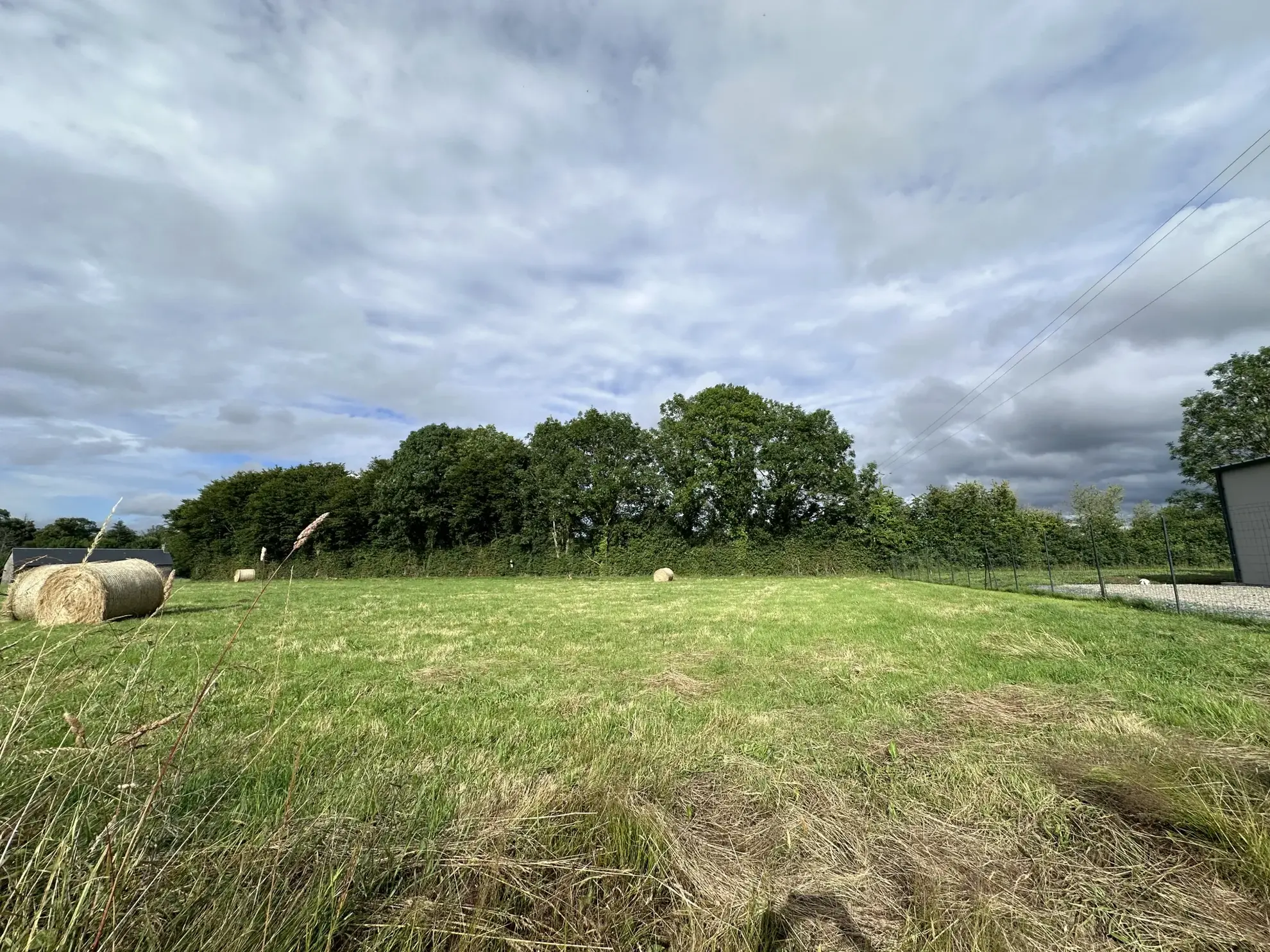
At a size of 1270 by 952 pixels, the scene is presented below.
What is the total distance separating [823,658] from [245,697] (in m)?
6.41

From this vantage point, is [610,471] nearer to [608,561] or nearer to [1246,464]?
[608,561]

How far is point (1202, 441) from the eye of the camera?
3281 centimetres

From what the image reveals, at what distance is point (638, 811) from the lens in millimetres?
2760

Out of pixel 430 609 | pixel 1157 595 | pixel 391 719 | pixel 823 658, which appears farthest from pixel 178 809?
pixel 1157 595

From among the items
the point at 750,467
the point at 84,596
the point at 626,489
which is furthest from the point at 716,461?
the point at 84,596

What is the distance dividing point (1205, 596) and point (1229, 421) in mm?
24681

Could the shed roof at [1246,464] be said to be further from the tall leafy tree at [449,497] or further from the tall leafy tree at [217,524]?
the tall leafy tree at [217,524]

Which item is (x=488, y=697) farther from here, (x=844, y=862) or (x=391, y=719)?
(x=844, y=862)

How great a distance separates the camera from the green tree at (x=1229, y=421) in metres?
30.8

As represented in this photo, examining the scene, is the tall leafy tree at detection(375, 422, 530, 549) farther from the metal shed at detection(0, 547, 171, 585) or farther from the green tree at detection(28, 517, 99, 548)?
the green tree at detection(28, 517, 99, 548)

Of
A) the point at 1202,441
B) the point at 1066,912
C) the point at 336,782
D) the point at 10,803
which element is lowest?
the point at 1066,912

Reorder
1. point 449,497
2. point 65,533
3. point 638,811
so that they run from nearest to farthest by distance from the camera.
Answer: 1. point 638,811
2. point 449,497
3. point 65,533

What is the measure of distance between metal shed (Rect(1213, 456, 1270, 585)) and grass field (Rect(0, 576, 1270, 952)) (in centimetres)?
1916

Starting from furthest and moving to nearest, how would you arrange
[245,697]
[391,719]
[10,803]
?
1. [245,697]
2. [391,719]
3. [10,803]
